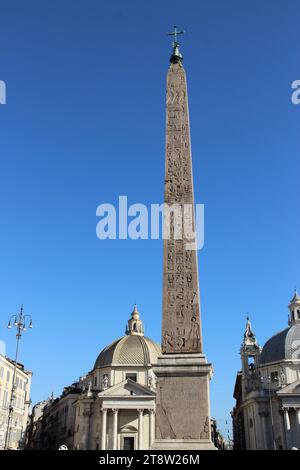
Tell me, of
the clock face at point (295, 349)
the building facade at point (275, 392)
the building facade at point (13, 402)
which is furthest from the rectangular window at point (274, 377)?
the building facade at point (13, 402)

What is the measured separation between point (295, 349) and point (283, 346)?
4.10ft

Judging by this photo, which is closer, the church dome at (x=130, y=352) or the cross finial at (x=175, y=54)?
the cross finial at (x=175, y=54)

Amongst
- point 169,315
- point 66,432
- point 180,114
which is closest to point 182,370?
point 169,315

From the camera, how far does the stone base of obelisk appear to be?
1122 centimetres

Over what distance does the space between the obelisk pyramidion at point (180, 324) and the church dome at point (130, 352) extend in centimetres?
3389

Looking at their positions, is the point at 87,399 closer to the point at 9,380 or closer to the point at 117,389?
the point at 117,389

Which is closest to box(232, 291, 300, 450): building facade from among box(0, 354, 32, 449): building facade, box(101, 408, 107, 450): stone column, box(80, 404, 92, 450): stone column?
box(101, 408, 107, 450): stone column

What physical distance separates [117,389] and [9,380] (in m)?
9.33

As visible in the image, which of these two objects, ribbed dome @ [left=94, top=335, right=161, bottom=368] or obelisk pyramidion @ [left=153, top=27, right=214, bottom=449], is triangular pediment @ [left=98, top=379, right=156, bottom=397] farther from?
obelisk pyramidion @ [left=153, top=27, right=214, bottom=449]

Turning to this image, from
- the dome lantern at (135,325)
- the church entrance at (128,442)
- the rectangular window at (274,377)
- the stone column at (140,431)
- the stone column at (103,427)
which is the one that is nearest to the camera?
the stone column at (140,431)

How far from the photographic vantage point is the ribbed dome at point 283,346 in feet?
154

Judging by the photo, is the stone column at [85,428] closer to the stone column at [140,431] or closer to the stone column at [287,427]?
the stone column at [140,431]

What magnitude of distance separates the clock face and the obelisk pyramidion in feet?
122

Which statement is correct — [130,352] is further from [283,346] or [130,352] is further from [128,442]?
[283,346]
